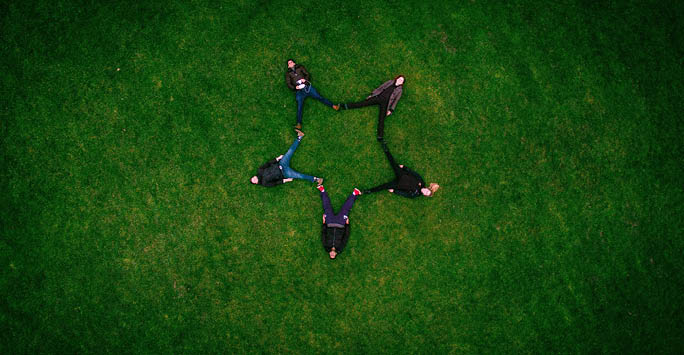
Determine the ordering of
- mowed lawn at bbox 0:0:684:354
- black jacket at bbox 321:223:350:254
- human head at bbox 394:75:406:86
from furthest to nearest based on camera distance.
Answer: mowed lawn at bbox 0:0:684:354, black jacket at bbox 321:223:350:254, human head at bbox 394:75:406:86

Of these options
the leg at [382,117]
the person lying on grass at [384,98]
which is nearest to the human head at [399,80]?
the person lying on grass at [384,98]

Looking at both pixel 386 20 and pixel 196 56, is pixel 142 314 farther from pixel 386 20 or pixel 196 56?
pixel 386 20

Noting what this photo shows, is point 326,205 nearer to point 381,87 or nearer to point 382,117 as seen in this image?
point 382,117

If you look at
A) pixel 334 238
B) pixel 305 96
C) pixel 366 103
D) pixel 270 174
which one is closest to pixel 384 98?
pixel 366 103

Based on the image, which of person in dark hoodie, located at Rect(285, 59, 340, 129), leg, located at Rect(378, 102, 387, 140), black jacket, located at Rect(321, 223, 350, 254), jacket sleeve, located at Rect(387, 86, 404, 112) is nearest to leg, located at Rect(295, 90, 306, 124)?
person in dark hoodie, located at Rect(285, 59, 340, 129)

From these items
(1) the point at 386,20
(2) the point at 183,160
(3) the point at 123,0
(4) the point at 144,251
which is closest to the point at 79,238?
(4) the point at 144,251

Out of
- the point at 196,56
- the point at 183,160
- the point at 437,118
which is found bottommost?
the point at 183,160

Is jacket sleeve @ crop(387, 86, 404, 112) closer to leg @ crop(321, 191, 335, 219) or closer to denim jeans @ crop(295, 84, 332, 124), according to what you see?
denim jeans @ crop(295, 84, 332, 124)
